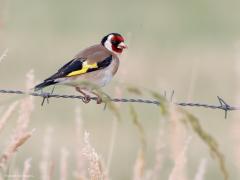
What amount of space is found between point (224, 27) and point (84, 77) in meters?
17.0

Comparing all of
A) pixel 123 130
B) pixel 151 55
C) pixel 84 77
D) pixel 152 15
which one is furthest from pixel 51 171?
pixel 152 15

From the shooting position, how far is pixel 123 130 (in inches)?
589

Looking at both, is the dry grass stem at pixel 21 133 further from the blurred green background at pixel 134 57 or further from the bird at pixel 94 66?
the bird at pixel 94 66

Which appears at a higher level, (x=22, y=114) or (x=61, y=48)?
(x=61, y=48)

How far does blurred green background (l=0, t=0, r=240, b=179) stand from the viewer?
45.6ft

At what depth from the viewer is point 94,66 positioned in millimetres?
7797

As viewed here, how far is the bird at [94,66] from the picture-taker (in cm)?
737

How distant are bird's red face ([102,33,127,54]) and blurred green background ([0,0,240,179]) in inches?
20.4

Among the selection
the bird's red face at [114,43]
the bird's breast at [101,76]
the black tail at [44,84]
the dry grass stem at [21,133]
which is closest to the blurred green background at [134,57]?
the bird's red face at [114,43]

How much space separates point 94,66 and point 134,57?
38.8ft

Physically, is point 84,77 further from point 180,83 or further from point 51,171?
point 180,83

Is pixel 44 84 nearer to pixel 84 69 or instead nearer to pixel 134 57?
pixel 84 69

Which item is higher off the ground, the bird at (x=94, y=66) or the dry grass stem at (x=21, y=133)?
the bird at (x=94, y=66)

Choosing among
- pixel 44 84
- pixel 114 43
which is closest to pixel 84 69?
pixel 44 84
